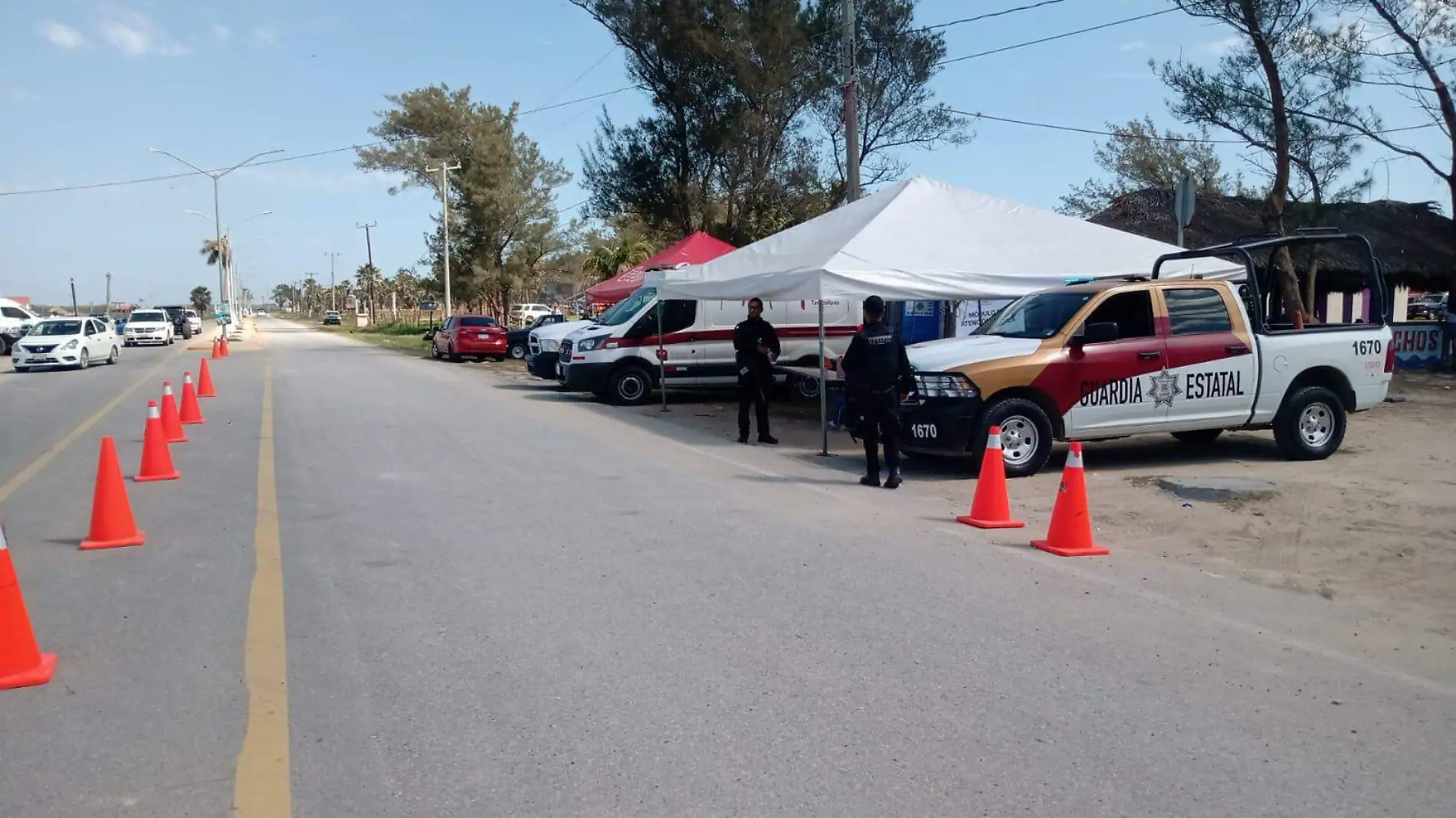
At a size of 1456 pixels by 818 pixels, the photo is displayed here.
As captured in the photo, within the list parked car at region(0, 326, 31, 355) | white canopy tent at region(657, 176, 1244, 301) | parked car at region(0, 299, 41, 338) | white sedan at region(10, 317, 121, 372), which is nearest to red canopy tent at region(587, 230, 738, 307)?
white canopy tent at region(657, 176, 1244, 301)

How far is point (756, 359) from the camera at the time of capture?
14.0 metres

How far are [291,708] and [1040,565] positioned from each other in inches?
186

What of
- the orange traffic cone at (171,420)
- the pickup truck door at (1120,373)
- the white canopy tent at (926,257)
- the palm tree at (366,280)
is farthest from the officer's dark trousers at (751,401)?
the palm tree at (366,280)

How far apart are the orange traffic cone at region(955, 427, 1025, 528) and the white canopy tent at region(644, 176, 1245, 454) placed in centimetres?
403

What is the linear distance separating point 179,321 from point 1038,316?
64.8 meters

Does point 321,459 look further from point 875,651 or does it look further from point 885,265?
point 875,651

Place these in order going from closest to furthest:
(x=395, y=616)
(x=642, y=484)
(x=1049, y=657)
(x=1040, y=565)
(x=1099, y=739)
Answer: (x=1099, y=739)
(x=1049, y=657)
(x=395, y=616)
(x=1040, y=565)
(x=642, y=484)

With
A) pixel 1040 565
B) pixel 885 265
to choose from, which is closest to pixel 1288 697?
pixel 1040 565

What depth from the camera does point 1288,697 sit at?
197 inches

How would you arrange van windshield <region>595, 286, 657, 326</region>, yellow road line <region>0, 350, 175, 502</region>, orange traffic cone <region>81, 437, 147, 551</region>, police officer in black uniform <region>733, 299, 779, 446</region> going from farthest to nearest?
van windshield <region>595, 286, 657, 326</region> < police officer in black uniform <region>733, 299, 779, 446</region> < yellow road line <region>0, 350, 175, 502</region> < orange traffic cone <region>81, 437, 147, 551</region>

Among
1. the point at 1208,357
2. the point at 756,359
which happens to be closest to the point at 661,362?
the point at 756,359

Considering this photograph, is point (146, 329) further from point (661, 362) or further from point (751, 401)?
point (751, 401)

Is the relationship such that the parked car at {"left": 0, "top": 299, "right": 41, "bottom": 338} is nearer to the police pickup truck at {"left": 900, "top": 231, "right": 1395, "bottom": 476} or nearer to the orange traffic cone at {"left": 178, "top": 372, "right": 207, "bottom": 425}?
the orange traffic cone at {"left": 178, "top": 372, "right": 207, "bottom": 425}

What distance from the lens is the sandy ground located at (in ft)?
24.0
